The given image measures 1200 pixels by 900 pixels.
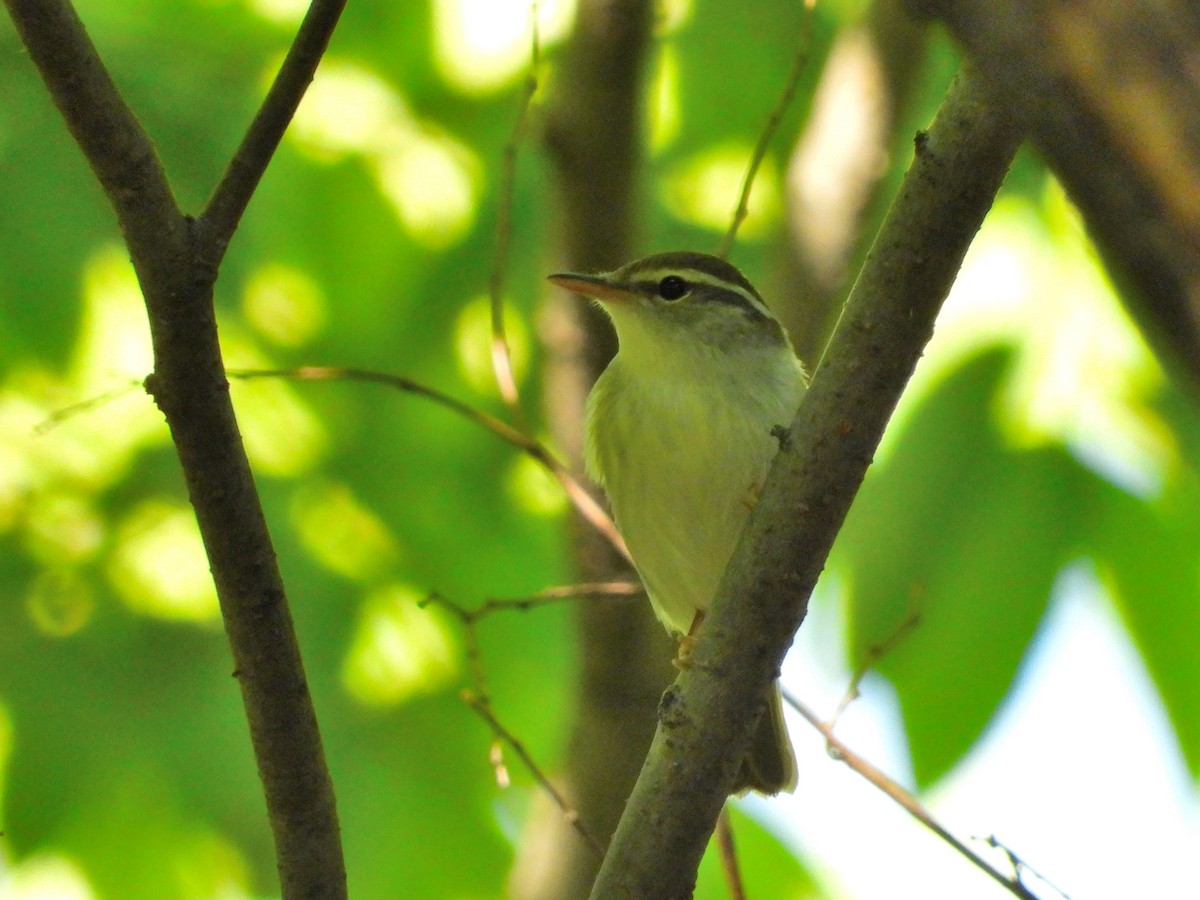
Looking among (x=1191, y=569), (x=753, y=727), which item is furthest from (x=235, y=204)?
→ (x=1191, y=569)

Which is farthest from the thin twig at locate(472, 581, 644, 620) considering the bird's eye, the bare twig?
the bird's eye

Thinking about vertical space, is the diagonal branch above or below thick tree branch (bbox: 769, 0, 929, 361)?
below

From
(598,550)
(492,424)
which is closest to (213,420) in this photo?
(492,424)

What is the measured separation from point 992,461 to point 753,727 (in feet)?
4.91

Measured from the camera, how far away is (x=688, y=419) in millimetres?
4340

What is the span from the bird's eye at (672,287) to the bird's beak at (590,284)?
0.74 feet

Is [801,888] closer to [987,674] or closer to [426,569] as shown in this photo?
[987,674]

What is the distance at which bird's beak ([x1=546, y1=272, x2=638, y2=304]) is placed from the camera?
4293 millimetres

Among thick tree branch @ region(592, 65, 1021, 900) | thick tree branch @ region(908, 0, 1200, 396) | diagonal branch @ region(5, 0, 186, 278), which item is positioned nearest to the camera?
thick tree branch @ region(908, 0, 1200, 396)

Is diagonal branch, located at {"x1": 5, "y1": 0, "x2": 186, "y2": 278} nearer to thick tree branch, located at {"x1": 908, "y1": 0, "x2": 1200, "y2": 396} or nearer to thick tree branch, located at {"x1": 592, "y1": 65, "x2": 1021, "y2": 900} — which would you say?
thick tree branch, located at {"x1": 592, "y1": 65, "x2": 1021, "y2": 900}

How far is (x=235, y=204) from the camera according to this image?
2352mm

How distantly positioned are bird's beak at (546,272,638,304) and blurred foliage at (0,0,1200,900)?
0.37 meters

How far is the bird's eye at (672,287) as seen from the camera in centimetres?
462

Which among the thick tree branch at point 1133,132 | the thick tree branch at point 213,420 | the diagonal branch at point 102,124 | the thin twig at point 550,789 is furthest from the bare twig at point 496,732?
the thick tree branch at point 1133,132
